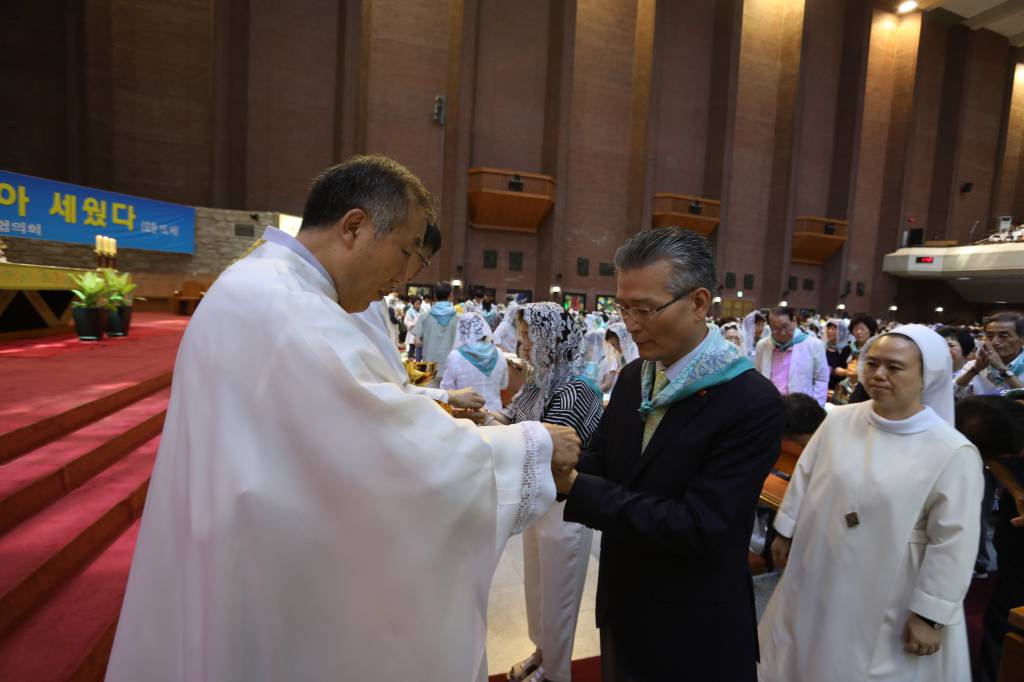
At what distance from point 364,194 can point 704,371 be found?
107cm

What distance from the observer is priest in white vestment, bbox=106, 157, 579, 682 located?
1.07 m

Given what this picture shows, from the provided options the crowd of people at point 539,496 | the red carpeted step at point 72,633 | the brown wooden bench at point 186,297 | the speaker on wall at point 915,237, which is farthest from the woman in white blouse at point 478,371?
the speaker on wall at point 915,237

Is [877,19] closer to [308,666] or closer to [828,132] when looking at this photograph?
[828,132]

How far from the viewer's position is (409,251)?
145 cm

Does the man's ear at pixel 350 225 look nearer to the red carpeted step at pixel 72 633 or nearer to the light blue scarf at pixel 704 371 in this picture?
the light blue scarf at pixel 704 371

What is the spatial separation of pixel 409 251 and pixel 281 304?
16.6 inches

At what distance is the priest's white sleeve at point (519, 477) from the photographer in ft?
4.07

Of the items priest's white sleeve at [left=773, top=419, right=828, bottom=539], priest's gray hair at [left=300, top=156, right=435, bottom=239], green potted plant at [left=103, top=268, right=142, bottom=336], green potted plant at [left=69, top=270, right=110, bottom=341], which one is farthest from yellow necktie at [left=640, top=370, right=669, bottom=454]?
green potted plant at [left=103, top=268, right=142, bottom=336]

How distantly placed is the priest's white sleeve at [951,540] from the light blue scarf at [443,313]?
20.1 feet

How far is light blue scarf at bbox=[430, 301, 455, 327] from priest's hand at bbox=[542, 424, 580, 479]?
241 inches

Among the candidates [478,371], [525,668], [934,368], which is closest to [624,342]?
[478,371]

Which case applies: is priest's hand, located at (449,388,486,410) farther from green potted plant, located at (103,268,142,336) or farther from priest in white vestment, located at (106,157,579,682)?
green potted plant, located at (103,268,142,336)

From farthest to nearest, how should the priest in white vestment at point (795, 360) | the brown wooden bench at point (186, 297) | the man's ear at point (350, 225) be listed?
the brown wooden bench at point (186, 297), the priest in white vestment at point (795, 360), the man's ear at point (350, 225)

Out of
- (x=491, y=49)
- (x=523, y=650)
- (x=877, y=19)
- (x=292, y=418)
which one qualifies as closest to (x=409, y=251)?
(x=292, y=418)
